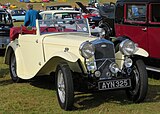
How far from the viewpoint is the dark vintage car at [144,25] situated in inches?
325

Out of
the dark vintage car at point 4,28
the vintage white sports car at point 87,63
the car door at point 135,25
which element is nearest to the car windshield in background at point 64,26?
the vintage white sports car at point 87,63

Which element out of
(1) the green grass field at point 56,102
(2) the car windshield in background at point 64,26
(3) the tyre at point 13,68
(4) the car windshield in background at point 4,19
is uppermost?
(2) the car windshield in background at point 64,26

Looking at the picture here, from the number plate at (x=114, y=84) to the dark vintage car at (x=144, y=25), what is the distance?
7.96ft

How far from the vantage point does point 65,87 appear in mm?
5590

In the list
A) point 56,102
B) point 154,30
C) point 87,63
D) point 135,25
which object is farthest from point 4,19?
point 87,63

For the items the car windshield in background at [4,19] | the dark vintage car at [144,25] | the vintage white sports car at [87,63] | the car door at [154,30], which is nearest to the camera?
the vintage white sports car at [87,63]

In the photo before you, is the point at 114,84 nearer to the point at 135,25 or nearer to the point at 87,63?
the point at 87,63

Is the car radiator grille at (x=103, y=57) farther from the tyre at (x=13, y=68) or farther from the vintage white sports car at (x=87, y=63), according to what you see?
the tyre at (x=13, y=68)

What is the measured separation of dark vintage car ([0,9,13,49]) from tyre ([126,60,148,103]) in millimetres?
7263

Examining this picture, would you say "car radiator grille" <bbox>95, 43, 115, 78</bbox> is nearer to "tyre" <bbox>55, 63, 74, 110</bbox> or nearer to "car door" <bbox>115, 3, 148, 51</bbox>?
"tyre" <bbox>55, 63, 74, 110</bbox>

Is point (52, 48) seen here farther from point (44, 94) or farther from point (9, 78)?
point (9, 78)

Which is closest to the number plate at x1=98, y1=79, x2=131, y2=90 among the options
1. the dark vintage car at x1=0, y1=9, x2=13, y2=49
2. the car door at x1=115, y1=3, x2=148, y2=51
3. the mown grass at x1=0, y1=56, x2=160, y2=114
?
the mown grass at x1=0, y1=56, x2=160, y2=114

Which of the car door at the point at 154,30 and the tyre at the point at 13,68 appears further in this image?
the tyre at the point at 13,68

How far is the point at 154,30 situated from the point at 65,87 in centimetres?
342
